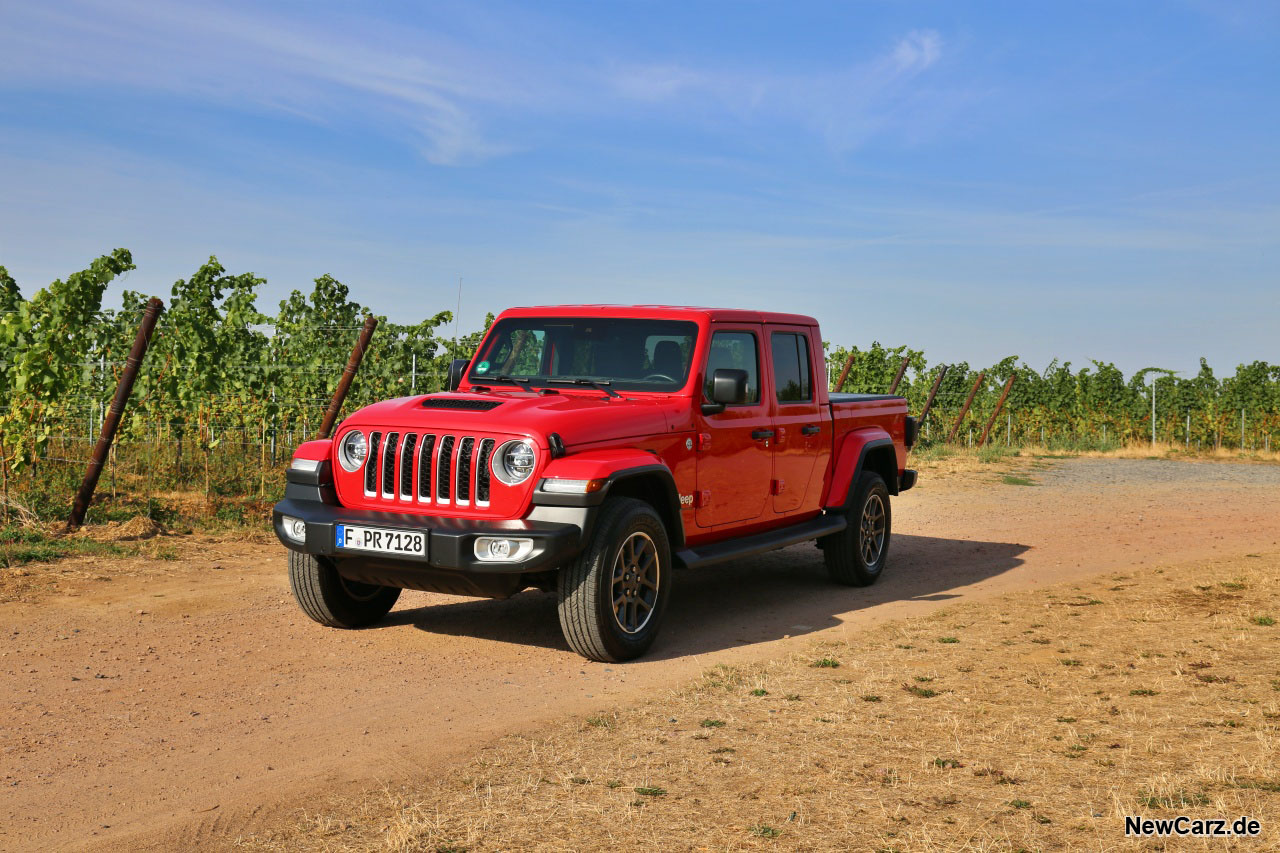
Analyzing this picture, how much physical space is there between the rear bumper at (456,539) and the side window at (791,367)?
9.37ft

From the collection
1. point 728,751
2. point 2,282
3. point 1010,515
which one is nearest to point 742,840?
point 728,751

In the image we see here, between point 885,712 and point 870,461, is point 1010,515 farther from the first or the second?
point 885,712

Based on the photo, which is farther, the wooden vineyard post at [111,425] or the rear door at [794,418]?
the wooden vineyard post at [111,425]

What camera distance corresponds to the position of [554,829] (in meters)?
4.19

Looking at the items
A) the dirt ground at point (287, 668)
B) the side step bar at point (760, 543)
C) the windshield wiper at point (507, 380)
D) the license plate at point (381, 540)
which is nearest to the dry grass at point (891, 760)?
the dirt ground at point (287, 668)

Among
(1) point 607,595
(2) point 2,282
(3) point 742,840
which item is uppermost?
(2) point 2,282

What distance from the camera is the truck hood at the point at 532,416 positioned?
6652mm

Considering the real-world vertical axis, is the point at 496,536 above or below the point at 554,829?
above

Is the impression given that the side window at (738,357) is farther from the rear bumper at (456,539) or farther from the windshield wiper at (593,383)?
the rear bumper at (456,539)

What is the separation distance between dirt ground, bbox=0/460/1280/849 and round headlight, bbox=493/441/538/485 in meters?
1.12

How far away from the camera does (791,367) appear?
29.7 feet

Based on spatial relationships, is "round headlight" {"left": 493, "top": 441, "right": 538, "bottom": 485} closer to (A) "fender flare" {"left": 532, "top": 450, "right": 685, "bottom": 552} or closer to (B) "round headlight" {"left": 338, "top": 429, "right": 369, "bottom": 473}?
(A) "fender flare" {"left": 532, "top": 450, "right": 685, "bottom": 552}

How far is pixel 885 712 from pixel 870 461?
475 cm

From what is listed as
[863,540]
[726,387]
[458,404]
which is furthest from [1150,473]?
[458,404]
